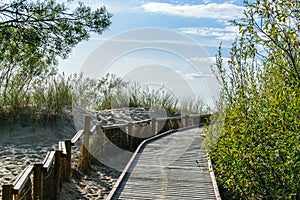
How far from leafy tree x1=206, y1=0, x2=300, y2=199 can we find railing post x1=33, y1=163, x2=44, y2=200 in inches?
82.8

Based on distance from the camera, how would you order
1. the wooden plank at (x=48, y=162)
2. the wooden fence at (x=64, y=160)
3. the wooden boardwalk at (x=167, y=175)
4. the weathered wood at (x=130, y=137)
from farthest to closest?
the weathered wood at (x=130, y=137), the wooden boardwalk at (x=167, y=175), the wooden plank at (x=48, y=162), the wooden fence at (x=64, y=160)

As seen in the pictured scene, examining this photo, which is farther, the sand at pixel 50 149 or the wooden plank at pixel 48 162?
the sand at pixel 50 149

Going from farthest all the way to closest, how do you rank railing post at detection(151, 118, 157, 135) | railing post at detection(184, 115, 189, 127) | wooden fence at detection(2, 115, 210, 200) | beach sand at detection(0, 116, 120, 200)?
1. railing post at detection(184, 115, 189, 127)
2. railing post at detection(151, 118, 157, 135)
3. beach sand at detection(0, 116, 120, 200)
4. wooden fence at detection(2, 115, 210, 200)

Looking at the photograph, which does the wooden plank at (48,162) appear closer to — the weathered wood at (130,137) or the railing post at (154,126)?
the weathered wood at (130,137)

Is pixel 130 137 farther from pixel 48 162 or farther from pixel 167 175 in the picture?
pixel 48 162

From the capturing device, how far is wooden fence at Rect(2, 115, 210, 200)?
4.64 m

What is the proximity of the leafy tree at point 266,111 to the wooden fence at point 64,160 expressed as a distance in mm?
2164

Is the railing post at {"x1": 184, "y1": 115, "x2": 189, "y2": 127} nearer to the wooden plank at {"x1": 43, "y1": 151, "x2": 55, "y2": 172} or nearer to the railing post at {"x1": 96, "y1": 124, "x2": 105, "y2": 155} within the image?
the railing post at {"x1": 96, "y1": 124, "x2": 105, "y2": 155}

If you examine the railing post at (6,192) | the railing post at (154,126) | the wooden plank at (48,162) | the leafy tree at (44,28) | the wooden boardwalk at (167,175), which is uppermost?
the leafy tree at (44,28)

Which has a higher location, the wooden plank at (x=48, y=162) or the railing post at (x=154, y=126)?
the railing post at (x=154, y=126)

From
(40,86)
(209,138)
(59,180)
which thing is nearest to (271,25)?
(209,138)

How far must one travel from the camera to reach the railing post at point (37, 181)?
16.7 ft

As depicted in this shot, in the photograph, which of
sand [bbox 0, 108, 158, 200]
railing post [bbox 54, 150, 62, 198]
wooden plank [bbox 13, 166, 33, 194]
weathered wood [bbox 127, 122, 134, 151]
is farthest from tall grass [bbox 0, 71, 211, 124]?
wooden plank [bbox 13, 166, 33, 194]

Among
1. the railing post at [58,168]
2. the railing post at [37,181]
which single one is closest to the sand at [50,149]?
the railing post at [58,168]
